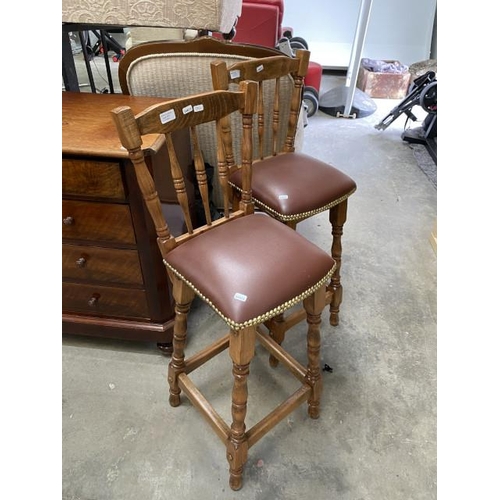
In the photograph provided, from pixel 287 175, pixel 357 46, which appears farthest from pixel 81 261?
pixel 357 46

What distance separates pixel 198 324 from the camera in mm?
1683

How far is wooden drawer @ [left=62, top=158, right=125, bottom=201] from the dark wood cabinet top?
45mm

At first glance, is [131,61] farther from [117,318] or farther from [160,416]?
[160,416]

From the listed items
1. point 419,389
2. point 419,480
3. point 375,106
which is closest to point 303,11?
point 375,106

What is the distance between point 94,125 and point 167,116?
1.48 ft

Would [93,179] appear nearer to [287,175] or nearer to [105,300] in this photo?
[105,300]

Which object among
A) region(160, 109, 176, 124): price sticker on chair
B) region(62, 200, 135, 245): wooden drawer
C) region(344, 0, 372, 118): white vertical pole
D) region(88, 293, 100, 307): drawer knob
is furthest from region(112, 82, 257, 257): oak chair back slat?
region(344, 0, 372, 118): white vertical pole

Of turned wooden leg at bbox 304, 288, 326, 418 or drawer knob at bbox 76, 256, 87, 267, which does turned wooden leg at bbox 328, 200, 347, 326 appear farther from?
drawer knob at bbox 76, 256, 87, 267

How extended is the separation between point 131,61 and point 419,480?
1736 mm

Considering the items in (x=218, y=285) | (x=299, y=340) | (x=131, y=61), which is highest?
(x=131, y=61)

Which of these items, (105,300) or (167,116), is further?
(105,300)

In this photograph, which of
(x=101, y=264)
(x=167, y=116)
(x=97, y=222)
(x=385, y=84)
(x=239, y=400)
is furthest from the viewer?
(x=385, y=84)

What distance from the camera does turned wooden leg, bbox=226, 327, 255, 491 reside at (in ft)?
3.11

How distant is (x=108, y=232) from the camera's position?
1285 mm
